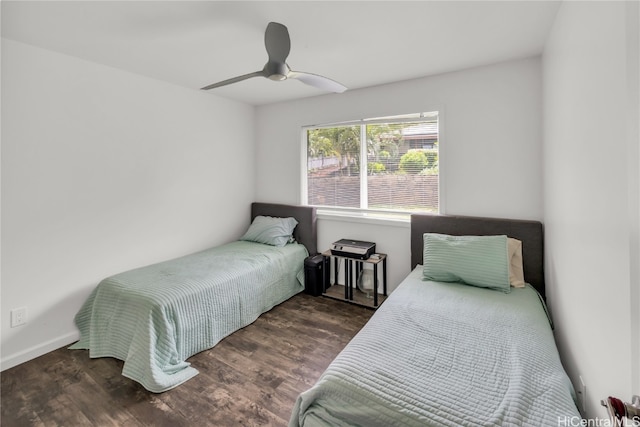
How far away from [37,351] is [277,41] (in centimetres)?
297

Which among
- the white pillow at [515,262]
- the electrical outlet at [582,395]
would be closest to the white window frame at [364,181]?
the white pillow at [515,262]

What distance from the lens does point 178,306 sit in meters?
2.15

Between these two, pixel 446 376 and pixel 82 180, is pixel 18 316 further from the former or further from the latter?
pixel 446 376

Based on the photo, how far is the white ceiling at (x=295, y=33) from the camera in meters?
1.71

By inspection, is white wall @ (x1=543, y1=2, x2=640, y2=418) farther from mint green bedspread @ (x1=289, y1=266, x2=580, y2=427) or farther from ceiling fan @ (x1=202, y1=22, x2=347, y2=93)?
ceiling fan @ (x1=202, y1=22, x2=347, y2=93)

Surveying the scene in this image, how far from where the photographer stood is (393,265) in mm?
3170

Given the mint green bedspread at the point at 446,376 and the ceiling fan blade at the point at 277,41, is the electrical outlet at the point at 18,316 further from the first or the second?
the ceiling fan blade at the point at 277,41

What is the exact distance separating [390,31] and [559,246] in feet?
5.92

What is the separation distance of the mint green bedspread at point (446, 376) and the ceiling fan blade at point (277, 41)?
1828 millimetres

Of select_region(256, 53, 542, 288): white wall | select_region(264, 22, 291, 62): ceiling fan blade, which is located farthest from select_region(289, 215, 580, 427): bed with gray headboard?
select_region(264, 22, 291, 62): ceiling fan blade

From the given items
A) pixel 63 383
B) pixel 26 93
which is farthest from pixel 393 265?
pixel 26 93

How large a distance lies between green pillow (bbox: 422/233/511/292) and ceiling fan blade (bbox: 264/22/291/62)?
1882mm

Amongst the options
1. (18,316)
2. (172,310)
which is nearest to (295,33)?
(172,310)

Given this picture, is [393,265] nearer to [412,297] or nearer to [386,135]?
[412,297]
